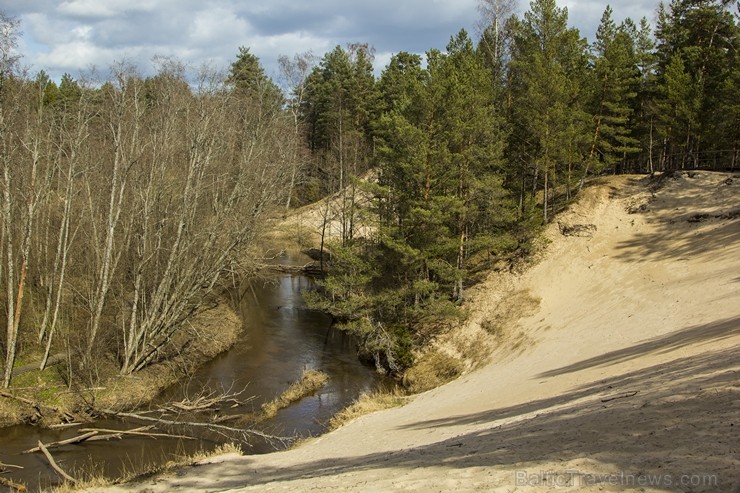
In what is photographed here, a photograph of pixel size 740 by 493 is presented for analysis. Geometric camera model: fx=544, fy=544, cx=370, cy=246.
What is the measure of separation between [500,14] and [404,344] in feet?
86.4

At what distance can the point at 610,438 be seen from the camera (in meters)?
8.23

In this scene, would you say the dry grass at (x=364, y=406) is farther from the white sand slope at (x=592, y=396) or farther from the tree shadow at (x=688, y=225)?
the tree shadow at (x=688, y=225)

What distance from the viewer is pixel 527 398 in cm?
1437

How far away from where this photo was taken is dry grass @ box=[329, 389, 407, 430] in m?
18.5

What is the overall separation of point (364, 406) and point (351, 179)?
48.2 feet

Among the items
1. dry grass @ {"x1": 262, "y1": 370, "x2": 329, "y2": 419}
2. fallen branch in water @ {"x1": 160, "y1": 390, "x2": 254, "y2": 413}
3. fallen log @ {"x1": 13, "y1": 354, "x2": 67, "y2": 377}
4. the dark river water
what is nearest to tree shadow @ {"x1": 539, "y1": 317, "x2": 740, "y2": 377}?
the dark river water

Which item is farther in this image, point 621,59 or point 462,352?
point 621,59

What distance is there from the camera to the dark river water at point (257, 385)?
1573cm

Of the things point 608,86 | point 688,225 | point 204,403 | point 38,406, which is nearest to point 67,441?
point 38,406

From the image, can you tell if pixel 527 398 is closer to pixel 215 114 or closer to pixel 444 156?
pixel 444 156

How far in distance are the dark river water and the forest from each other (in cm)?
213

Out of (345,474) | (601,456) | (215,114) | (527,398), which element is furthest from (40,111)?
(601,456)

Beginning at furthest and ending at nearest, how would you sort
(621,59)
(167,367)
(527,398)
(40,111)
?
(621,59)
(167,367)
(40,111)
(527,398)

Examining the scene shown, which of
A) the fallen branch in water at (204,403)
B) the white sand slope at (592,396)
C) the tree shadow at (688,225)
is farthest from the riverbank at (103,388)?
the tree shadow at (688,225)
